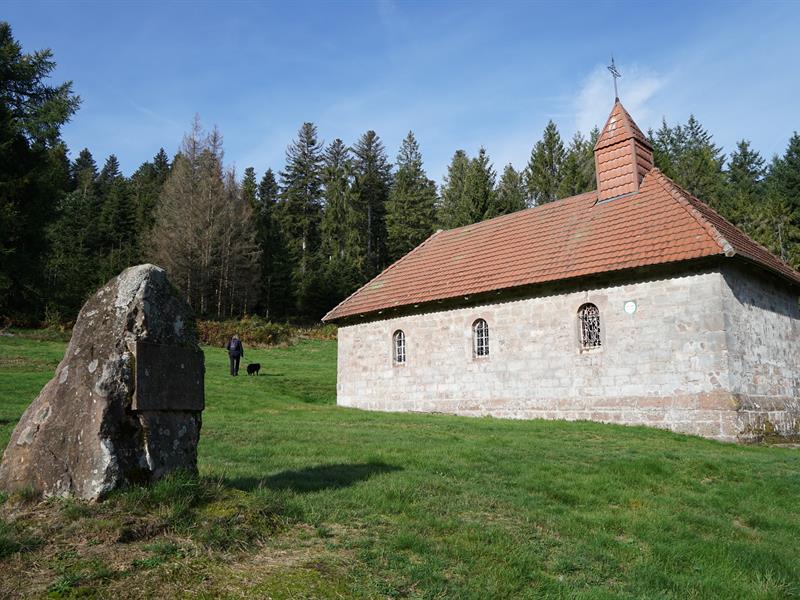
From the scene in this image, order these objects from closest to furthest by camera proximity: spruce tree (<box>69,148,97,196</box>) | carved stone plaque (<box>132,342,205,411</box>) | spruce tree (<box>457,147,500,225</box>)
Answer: carved stone plaque (<box>132,342,205,411</box>) → spruce tree (<box>457,147,500,225</box>) → spruce tree (<box>69,148,97,196</box>)

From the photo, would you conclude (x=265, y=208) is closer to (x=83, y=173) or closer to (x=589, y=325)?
(x=83, y=173)

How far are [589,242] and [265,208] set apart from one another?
49093mm

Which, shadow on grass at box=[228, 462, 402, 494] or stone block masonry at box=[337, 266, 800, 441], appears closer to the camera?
shadow on grass at box=[228, 462, 402, 494]

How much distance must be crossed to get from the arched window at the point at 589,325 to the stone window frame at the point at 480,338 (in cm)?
312

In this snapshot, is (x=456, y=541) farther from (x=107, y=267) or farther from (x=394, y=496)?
(x=107, y=267)

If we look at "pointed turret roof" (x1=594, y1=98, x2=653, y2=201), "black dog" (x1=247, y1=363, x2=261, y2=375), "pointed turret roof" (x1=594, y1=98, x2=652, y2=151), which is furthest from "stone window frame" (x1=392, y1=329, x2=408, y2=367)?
"pointed turret roof" (x1=594, y1=98, x2=652, y2=151)

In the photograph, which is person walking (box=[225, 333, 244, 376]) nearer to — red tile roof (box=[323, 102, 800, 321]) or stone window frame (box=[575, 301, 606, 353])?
red tile roof (box=[323, 102, 800, 321])

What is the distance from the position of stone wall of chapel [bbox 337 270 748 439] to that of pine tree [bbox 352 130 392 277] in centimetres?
3406

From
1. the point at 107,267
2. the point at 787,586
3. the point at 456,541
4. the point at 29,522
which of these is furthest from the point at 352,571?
the point at 107,267

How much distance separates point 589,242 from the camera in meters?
17.6

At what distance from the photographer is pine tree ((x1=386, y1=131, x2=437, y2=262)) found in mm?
54500

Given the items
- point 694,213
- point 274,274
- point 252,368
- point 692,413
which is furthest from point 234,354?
point 274,274

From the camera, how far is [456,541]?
215 inches

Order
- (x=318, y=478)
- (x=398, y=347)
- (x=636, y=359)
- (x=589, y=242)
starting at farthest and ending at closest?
1. (x=398, y=347)
2. (x=589, y=242)
3. (x=636, y=359)
4. (x=318, y=478)
